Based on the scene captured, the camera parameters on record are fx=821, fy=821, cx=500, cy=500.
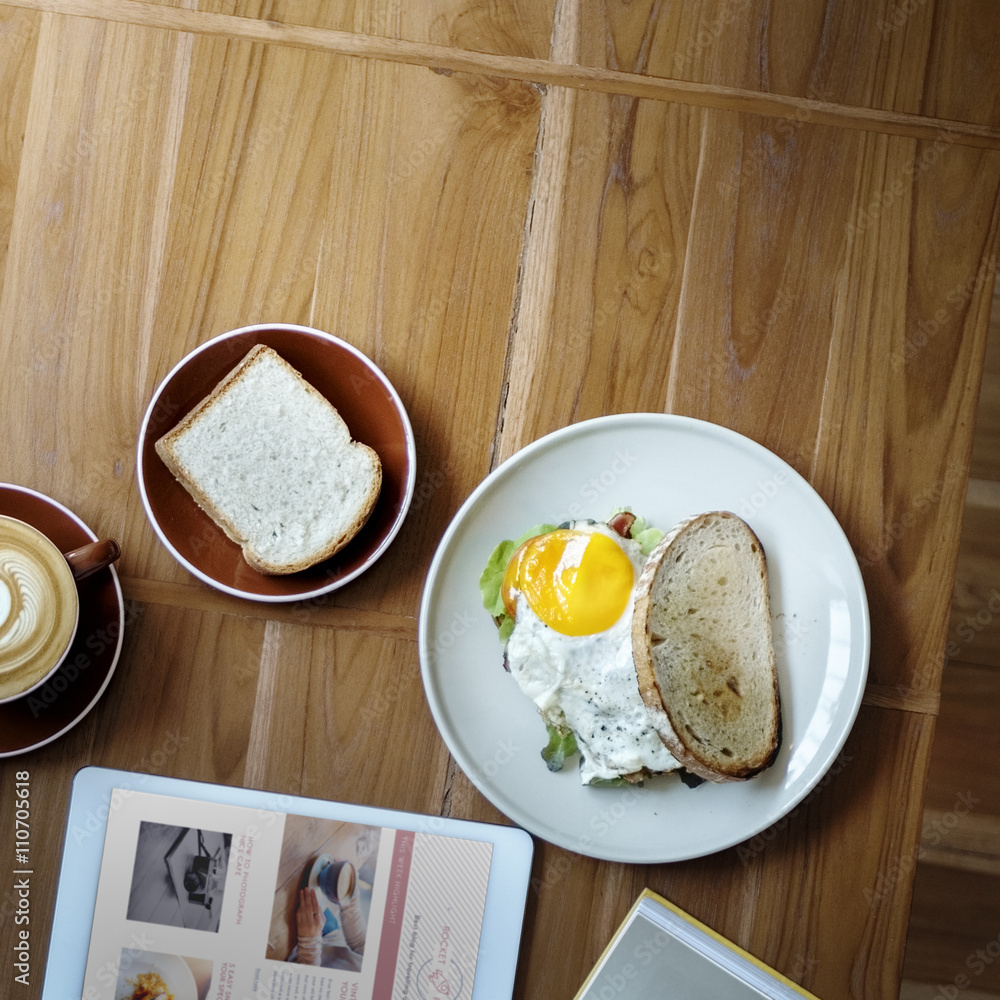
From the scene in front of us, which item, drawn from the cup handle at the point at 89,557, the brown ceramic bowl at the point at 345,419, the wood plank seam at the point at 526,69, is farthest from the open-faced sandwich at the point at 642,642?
the wood plank seam at the point at 526,69

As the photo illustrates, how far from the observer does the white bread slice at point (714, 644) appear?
1031 mm

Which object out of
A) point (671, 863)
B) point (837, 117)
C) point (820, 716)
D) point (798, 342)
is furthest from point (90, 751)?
point (837, 117)

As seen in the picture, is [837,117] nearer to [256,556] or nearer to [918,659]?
[918,659]

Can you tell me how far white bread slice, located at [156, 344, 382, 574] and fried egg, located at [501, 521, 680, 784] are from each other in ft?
0.88

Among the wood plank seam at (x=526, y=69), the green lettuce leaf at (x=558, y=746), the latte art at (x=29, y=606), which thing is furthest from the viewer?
the wood plank seam at (x=526, y=69)

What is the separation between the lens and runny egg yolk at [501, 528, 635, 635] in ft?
3.32

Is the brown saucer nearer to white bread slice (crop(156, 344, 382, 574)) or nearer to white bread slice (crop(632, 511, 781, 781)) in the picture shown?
white bread slice (crop(156, 344, 382, 574))

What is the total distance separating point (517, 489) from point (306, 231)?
0.49 meters

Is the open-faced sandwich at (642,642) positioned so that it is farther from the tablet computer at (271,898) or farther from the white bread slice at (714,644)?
the tablet computer at (271,898)

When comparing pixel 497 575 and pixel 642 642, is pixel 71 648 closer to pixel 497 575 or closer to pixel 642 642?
pixel 497 575

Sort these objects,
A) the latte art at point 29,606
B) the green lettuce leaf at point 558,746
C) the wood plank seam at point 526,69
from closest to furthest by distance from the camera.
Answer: the latte art at point 29,606, the green lettuce leaf at point 558,746, the wood plank seam at point 526,69

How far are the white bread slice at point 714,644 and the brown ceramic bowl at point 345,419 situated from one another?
36 cm

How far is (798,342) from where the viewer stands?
119cm

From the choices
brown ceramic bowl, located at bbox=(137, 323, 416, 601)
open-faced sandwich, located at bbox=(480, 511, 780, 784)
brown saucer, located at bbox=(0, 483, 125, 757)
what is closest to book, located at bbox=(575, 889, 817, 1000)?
open-faced sandwich, located at bbox=(480, 511, 780, 784)
